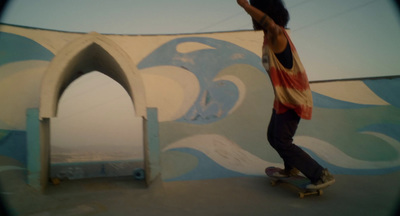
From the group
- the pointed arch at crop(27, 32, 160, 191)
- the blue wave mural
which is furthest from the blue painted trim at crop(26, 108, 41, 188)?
the blue wave mural

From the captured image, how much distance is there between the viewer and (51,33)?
171 inches

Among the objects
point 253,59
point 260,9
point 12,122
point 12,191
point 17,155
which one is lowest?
point 12,191

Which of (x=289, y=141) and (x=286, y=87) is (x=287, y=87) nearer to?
(x=286, y=87)

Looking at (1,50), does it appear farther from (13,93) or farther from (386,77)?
(386,77)

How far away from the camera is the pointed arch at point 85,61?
379 centimetres

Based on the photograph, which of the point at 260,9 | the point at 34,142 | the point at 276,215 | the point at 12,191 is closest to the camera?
the point at 276,215

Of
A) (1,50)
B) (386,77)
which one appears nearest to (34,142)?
(1,50)

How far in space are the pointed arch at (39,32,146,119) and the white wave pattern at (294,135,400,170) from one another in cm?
248

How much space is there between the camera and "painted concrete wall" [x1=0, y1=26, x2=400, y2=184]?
4121 millimetres

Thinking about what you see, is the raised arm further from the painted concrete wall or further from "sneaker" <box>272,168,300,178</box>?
the painted concrete wall

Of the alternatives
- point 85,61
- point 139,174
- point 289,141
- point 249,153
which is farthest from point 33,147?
point 289,141

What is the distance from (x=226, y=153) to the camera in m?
4.30

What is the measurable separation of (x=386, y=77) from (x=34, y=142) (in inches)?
205

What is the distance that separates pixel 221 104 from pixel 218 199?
174cm
